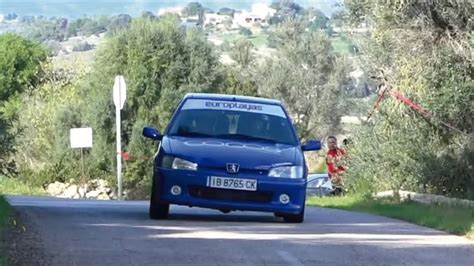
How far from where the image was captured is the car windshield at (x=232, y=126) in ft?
50.7

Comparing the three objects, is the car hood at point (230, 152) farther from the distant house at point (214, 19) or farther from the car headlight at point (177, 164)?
the distant house at point (214, 19)

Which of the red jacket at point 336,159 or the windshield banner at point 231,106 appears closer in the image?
the windshield banner at point 231,106

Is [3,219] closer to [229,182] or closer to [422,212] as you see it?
[229,182]

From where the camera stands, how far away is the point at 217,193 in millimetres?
14320

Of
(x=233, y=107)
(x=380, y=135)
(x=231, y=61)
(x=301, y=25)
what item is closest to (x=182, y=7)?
(x=231, y=61)

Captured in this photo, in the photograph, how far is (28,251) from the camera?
1093cm

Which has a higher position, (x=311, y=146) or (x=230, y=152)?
(x=311, y=146)

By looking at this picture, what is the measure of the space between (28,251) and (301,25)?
54567 mm

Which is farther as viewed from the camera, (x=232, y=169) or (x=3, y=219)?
(x=232, y=169)

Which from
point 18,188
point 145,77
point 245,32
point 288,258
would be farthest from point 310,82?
point 245,32

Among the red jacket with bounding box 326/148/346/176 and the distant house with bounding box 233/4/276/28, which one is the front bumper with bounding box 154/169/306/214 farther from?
the distant house with bounding box 233/4/276/28

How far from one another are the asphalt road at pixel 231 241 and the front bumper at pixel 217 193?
24cm

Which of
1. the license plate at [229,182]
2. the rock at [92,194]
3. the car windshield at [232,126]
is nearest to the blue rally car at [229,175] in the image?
the license plate at [229,182]

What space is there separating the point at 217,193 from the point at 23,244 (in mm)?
3373
